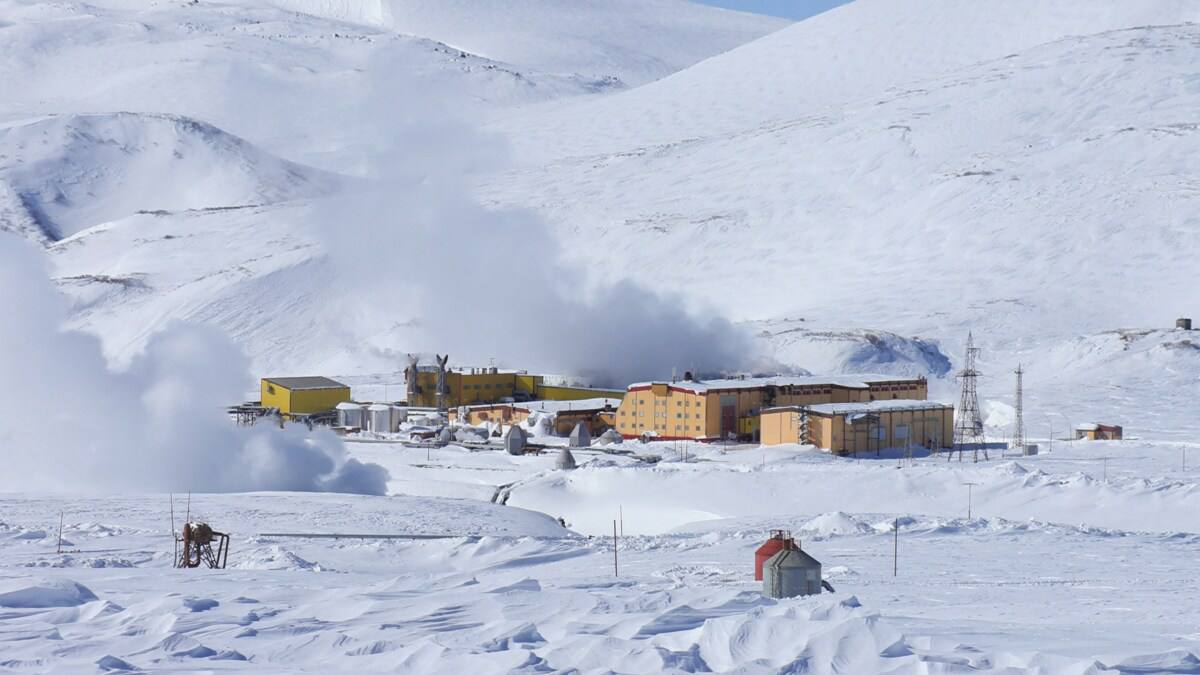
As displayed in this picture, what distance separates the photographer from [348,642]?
13.5m

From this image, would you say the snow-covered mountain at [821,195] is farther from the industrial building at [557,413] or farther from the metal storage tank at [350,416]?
the metal storage tank at [350,416]

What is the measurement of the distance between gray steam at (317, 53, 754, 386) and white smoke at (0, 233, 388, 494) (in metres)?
23.5

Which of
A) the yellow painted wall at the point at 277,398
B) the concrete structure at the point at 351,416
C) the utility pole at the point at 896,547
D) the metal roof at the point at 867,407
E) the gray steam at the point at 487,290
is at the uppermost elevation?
the gray steam at the point at 487,290

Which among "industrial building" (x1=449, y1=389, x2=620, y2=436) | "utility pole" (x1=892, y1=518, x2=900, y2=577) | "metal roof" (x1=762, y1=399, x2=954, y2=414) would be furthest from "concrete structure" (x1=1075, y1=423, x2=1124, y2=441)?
"utility pole" (x1=892, y1=518, x2=900, y2=577)

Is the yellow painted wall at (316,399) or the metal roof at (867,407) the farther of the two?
the yellow painted wall at (316,399)

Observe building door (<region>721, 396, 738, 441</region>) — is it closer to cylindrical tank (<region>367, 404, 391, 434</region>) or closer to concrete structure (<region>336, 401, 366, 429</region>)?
cylindrical tank (<region>367, 404, 391, 434</region>)

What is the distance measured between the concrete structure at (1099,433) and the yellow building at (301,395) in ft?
92.9

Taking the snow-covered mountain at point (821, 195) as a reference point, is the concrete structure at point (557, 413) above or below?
below

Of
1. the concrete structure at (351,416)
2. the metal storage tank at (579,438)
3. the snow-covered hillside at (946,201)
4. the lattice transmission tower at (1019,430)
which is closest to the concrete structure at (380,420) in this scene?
the concrete structure at (351,416)

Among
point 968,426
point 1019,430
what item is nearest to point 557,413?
point 968,426

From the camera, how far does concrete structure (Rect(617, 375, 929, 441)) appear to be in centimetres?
5162

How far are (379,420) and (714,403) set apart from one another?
44.3ft

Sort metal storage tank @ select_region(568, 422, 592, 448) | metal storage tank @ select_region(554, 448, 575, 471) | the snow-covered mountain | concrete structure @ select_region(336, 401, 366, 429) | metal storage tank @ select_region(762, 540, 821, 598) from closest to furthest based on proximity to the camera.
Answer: metal storage tank @ select_region(762, 540, 821, 598) → metal storage tank @ select_region(554, 448, 575, 471) → metal storage tank @ select_region(568, 422, 592, 448) → concrete structure @ select_region(336, 401, 366, 429) → the snow-covered mountain

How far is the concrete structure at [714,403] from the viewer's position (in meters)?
51.6
